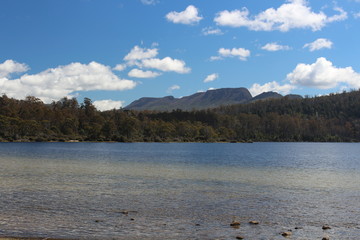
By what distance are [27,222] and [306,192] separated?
28.1 metres

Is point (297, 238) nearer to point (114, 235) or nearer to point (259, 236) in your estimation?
point (259, 236)

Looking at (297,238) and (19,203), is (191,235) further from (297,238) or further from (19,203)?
(19,203)

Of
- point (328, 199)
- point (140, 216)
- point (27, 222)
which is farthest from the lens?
point (328, 199)

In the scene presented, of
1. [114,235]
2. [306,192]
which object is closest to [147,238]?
[114,235]

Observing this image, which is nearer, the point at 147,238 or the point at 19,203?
the point at 147,238

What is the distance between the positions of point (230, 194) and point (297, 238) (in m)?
15.7

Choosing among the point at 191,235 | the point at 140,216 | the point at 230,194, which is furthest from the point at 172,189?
the point at 191,235

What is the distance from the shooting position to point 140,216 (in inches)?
1018

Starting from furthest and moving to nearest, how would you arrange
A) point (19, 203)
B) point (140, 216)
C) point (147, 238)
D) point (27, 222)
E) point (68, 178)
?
point (68, 178)
point (19, 203)
point (140, 216)
point (27, 222)
point (147, 238)

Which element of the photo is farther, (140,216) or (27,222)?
(140,216)

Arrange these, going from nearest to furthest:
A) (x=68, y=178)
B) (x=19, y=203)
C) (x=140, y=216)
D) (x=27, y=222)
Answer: (x=27, y=222) < (x=140, y=216) < (x=19, y=203) < (x=68, y=178)

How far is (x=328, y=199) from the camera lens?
35.1 metres

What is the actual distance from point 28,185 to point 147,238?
78.6 feet

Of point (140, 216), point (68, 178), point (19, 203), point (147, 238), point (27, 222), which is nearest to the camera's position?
point (147, 238)
